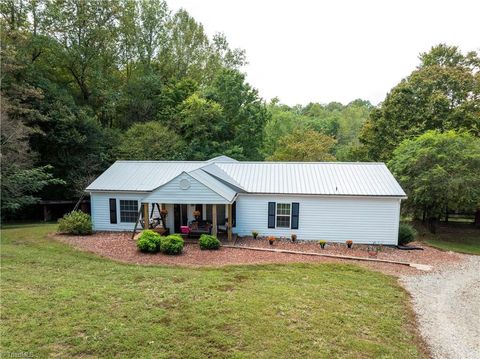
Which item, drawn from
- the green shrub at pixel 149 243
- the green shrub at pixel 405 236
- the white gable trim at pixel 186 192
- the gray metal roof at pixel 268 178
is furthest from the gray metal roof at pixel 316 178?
the green shrub at pixel 149 243

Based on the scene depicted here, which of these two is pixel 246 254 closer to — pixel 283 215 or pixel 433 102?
pixel 283 215

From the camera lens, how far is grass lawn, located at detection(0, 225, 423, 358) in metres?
5.61

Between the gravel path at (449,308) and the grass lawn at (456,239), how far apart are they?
3.33m

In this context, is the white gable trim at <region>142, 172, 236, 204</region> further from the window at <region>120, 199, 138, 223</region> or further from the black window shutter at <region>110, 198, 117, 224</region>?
the black window shutter at <region>110, 198, 117, 224</region>

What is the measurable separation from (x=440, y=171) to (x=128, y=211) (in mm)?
16731

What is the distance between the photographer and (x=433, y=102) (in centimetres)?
2142

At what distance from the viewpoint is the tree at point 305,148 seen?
27375 mm

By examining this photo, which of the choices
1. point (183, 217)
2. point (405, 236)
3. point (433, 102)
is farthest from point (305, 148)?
point (183, 217)

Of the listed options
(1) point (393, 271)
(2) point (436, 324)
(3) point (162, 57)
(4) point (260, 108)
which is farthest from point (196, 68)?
(2) point (436, 324)

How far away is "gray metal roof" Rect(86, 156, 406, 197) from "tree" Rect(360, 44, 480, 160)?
28.0ft

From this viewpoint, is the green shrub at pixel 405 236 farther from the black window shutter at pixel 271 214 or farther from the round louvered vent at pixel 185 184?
the round louvered vent at pixel 185 184

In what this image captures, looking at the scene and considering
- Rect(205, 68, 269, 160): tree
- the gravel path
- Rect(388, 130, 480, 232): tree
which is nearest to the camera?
the gravel path

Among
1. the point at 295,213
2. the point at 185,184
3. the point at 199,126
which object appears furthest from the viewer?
the point at 199,126

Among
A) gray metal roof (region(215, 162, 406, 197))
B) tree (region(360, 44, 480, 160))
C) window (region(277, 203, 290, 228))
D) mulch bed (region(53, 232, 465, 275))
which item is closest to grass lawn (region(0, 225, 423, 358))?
mulch bed (region(53, 232, 465, 275))
